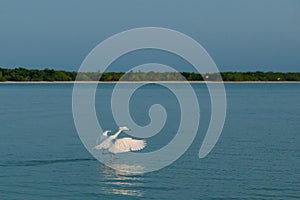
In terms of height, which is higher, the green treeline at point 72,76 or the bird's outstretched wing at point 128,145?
the bird's outstretched wing at point 128,145

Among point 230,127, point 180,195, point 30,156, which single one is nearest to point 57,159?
point 30,156

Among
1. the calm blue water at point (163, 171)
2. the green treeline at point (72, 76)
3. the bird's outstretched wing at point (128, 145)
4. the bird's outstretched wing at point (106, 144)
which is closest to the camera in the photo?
the calm blue water at point (163, 171)

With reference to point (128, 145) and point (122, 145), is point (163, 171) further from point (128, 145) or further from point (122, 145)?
point (122, 145)

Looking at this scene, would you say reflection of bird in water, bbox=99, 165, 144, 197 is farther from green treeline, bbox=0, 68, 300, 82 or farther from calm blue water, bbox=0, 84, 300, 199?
green treeline, bbox=0, 68, 300, 82

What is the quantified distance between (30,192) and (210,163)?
6.50 meters

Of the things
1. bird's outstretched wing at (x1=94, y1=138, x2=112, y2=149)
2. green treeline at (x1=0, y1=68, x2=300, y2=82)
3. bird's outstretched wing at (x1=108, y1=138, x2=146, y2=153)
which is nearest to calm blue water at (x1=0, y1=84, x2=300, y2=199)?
bird's outstretched wing at (x1=94, y1=138, x2=112, y2=149)

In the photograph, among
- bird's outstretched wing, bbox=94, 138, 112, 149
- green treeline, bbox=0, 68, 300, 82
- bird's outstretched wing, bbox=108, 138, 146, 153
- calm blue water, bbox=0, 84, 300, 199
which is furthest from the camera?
green treeline, bbox=0, 68, 300, 82

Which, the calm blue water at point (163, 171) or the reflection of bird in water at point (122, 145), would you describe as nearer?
the calm blue water at point (163, 171)

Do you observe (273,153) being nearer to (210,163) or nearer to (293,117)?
(210,163)

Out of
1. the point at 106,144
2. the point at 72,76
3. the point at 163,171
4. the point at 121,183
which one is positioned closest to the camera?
the point at 121,183

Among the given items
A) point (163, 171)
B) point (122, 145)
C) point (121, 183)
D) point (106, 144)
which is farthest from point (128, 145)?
point (121, 183)

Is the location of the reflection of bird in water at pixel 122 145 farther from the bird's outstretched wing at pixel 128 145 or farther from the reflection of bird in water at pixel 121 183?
the reflection of bird in water at pixel 121 183

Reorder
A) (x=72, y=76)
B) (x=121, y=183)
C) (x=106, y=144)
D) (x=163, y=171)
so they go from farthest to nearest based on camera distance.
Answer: (x=72, y=76), (x=106, y=144), (x=163, y=171), (x=121, y=183)

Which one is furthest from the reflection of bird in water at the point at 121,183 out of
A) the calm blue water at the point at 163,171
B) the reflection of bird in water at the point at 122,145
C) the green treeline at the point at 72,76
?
the green treeline at the point at 72,76
